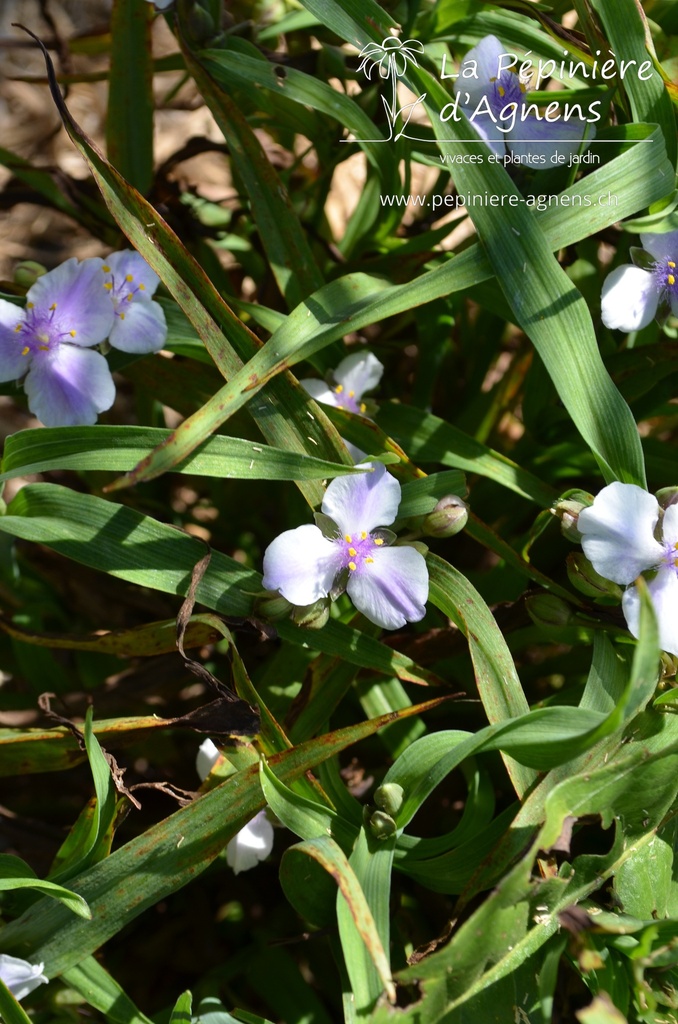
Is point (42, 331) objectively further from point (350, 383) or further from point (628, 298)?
point (628, 298)

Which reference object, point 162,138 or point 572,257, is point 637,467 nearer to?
point 572,257

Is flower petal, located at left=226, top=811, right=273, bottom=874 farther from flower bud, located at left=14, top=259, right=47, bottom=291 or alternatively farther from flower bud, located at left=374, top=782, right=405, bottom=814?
flower bud, located at left=14, top=259, right=47, bottom=291

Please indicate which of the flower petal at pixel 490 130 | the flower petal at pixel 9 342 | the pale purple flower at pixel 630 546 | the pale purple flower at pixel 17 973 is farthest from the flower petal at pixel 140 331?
the pale purple flower at pixel 17 973

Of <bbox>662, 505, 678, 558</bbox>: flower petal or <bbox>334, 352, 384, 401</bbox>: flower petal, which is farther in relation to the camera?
<bbox>334, 352, 384, 401</bbox>: flower petal

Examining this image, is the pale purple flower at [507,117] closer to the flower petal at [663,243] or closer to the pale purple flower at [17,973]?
the flower petal at [663,243]

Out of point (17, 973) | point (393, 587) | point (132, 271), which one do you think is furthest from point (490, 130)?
point (17, 973)

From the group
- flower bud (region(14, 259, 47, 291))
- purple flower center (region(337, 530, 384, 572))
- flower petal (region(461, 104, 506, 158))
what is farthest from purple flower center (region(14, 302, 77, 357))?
flower petal (region(461, 104, 506, 158))

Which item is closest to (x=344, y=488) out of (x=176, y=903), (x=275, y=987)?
(x=275, y=987)
